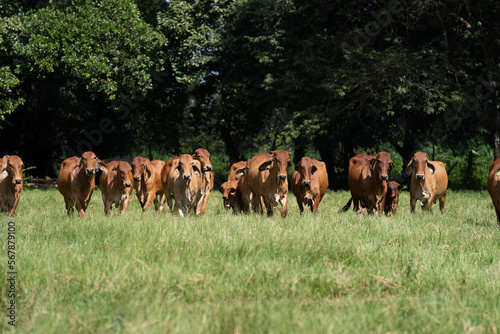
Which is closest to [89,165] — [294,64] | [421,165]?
[421,165]

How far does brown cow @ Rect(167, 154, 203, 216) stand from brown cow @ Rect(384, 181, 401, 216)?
4.35 meters

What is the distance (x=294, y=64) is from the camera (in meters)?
20.5

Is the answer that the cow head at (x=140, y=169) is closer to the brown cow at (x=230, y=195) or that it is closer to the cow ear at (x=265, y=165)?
the brown cow at (x=230, y=195)

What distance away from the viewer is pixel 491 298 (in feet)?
18.0

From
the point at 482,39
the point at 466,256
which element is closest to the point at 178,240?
the point at 466,256

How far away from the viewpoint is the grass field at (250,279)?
4.59m

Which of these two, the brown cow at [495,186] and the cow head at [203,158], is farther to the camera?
the cow head at [203,158]

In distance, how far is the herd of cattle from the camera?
1206 cm

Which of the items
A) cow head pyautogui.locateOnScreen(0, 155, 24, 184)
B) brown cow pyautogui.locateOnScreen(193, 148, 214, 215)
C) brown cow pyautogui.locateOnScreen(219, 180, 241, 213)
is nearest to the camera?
cow head pyautogui.locateOnScreen(0, 155, 24, 184)

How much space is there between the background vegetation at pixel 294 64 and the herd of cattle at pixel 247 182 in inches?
226

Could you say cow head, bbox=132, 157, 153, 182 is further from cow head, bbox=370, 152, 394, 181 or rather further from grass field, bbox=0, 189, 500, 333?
cow head, bbox=370, 152, 394, 181

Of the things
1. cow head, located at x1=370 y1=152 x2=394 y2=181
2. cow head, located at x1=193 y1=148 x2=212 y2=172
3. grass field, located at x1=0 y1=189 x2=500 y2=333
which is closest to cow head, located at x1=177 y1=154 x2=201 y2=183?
cow head, located at x1=193 y1=148 x2=212 y2=172

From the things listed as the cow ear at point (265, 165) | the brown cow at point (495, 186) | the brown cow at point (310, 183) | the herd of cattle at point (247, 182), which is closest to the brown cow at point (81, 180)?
the herd of cattle at point (247, 182)

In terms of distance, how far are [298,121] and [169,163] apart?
27.3 ft
